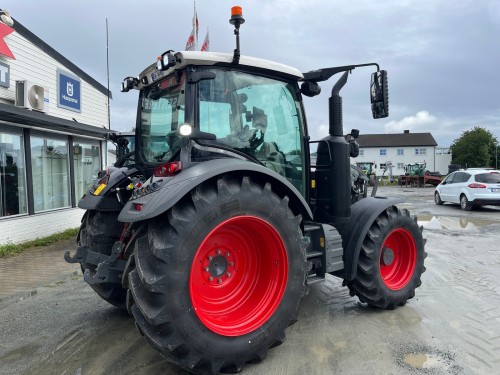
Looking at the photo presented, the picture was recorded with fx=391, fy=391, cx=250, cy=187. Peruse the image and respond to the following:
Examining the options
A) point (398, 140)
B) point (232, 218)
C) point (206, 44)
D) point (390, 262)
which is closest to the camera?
point (232, 218)

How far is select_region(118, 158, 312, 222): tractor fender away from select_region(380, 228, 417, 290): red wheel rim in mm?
1731

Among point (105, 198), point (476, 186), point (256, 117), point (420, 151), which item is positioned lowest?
point (476, 186)

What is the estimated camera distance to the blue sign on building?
10.0 meters

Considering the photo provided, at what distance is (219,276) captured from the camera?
124 inches

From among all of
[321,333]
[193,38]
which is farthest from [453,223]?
[193,38]

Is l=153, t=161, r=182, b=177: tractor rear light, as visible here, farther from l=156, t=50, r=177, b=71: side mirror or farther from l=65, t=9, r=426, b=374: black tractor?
l=156, t=50, r=177, b=71: side mirror

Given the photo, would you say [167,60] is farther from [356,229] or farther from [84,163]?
[84,163]

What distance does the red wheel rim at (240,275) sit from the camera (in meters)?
3.00

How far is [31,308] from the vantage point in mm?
4691

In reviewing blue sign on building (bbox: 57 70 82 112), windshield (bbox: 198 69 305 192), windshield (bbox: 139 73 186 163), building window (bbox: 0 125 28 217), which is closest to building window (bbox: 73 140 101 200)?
blue sign on building (bbox: 57 70 82 112)

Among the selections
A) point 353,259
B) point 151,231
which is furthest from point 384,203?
point 151,231

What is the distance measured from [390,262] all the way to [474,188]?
11.9 m

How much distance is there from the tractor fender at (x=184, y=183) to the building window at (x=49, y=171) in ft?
24.3

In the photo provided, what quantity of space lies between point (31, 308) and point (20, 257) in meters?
3.23
